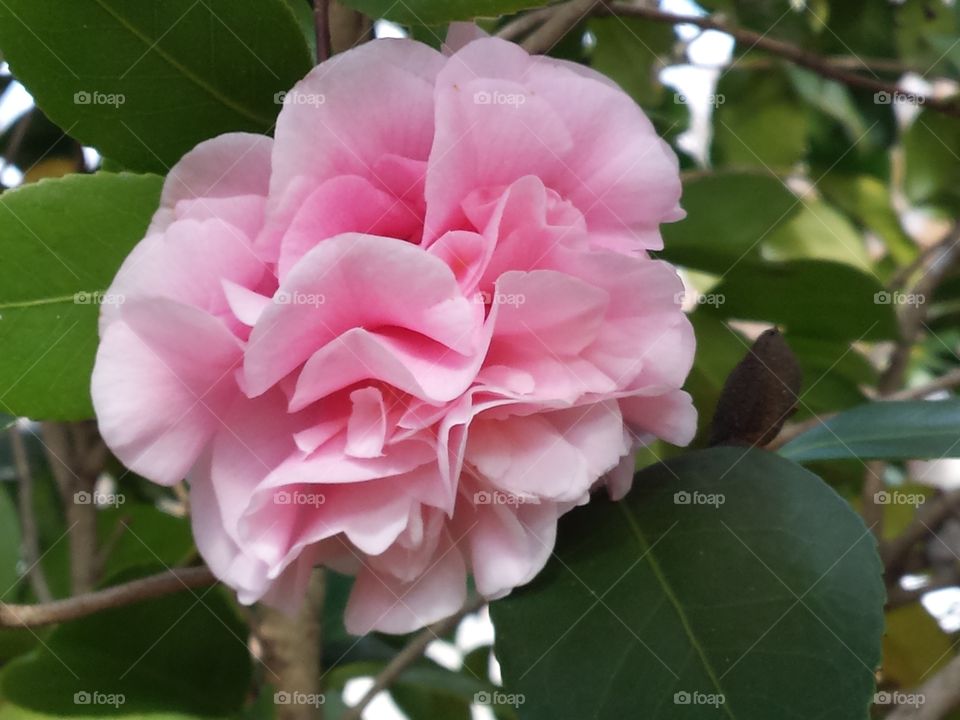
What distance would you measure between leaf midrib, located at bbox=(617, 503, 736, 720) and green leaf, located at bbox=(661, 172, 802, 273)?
50 centimetres

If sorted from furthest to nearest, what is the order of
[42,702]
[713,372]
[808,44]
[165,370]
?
[808,44]
[713,372]
[42,702]
[165,370]

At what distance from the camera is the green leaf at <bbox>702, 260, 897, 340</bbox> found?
0.93m

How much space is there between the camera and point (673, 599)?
1.60ft

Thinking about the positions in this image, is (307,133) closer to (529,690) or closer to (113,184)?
(113,184)

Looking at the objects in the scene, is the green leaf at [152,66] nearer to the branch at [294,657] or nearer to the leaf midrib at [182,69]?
the leaf midrib at [182,69]

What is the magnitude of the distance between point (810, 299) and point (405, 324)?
66 cm

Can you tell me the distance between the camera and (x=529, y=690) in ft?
1.56

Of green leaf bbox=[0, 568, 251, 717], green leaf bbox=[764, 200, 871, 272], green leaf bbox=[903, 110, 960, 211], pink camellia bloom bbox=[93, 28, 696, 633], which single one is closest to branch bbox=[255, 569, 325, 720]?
green leaf bbox=[0, 568, 251, 717]

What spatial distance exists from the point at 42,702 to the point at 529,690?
42 cm

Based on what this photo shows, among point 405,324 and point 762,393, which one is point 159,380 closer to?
point 405,324

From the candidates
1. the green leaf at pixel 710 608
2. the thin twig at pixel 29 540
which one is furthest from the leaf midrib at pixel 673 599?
the thin twig at pixel 29 540

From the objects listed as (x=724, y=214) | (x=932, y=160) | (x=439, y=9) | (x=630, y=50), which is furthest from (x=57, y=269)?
(x=932, y=160)

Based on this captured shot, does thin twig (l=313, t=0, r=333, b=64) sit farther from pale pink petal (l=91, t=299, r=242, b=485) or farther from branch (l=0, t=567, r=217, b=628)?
branch (l=0, t=567, r=217, b=628)

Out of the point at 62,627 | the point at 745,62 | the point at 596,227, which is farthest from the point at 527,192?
the point at 745,62
